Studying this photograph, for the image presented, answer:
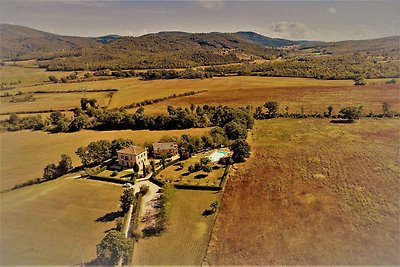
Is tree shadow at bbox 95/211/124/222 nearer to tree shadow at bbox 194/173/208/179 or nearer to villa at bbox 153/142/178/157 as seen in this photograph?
tree shadow at bbox 194/173/208/179

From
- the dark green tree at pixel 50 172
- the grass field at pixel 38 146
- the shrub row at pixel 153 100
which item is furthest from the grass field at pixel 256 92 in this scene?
the dark green tree at pixel 50 172

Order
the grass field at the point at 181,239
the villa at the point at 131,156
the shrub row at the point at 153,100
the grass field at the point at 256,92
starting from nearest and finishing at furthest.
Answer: the grass field at the point at 181,239 → the villa at the point at 131,156 → the grass field at the point at 256,92 → the shrub row at the point at 153,100

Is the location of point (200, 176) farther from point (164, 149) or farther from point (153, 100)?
point (153, 100)

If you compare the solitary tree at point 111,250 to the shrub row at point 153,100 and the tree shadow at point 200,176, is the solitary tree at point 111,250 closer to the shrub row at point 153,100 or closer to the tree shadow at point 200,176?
the tree shadow at point 200,176

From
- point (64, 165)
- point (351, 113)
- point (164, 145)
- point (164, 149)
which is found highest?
point (351, 113)

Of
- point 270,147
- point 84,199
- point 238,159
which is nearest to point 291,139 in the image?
point 270,147

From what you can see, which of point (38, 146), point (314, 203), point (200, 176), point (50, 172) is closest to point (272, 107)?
point (200, 176)

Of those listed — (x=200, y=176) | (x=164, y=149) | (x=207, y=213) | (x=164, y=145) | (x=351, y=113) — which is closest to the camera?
(x=207, y=213)

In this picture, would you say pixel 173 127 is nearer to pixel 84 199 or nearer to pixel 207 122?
pixel 207 122
